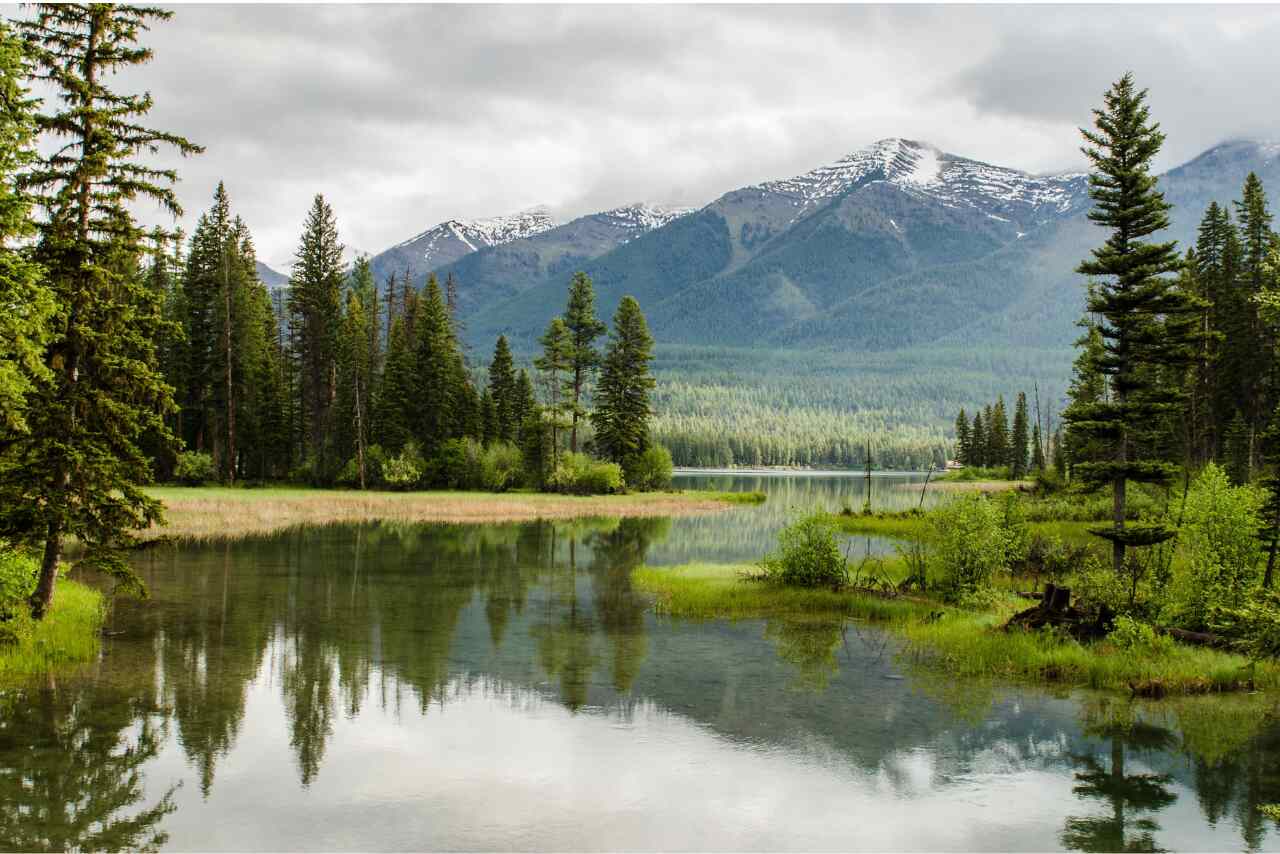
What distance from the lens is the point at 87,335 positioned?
21391mm

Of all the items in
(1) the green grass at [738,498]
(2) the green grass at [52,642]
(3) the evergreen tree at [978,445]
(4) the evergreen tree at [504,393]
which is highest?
(4) the evergreen tree at [504,393]

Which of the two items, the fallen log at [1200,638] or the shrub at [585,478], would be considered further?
the shrub at [585,478]

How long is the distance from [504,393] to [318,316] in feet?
67.4

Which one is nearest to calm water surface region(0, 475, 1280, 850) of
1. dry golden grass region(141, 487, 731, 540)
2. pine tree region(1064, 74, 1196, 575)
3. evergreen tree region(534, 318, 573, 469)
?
pine tree region(1064, 74, 1196, 575)

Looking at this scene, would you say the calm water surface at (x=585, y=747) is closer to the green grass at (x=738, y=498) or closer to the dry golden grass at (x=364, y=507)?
the dry golden grass at (x=364, y=507)

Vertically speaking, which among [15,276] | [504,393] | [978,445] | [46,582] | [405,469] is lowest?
[46,582]

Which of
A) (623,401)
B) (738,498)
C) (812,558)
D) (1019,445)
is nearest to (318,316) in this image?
(623,401)

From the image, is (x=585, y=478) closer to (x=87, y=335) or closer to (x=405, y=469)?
(x=405, y=469)

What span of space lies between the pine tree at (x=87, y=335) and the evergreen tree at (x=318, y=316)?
213ft

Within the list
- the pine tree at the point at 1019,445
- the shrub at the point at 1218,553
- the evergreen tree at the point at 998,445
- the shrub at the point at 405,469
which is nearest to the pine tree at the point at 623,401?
the shrub at the point at 405,469

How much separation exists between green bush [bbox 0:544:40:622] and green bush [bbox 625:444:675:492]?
227 feet

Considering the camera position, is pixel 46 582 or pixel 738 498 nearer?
pixel 46 582

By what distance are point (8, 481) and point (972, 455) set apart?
151 m

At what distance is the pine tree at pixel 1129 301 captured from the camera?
30062mm
